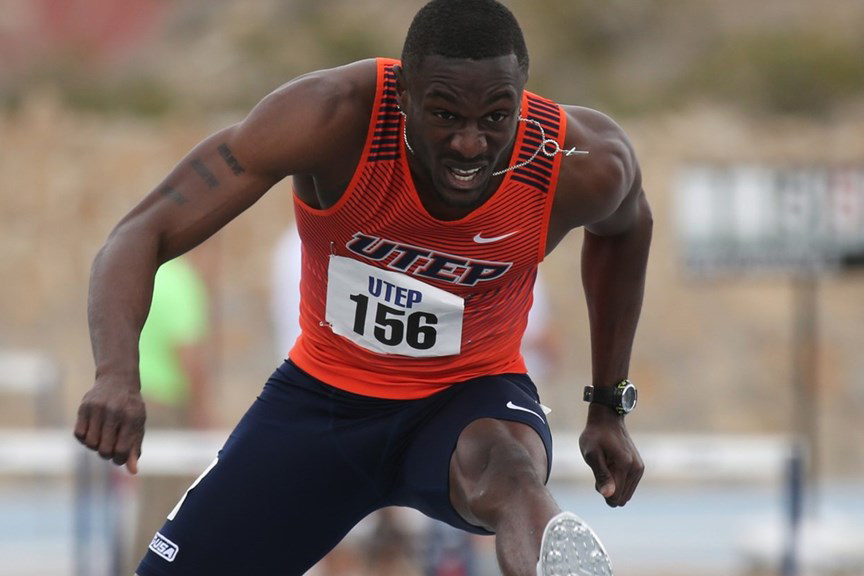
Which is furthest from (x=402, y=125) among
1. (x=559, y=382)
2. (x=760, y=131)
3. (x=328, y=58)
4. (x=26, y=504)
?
(x=328, y=58)

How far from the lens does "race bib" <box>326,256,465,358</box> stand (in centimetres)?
413

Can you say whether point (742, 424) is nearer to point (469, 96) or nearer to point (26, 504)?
point (26, 504)

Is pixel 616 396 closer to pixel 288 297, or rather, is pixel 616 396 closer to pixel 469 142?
pixel 469 142

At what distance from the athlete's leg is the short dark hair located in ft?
3.16

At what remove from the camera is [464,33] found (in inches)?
146

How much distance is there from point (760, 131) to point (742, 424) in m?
5.29

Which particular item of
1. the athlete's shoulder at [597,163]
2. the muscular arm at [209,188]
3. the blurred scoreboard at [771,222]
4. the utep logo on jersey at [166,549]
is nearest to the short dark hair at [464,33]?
the muscular arm at [209,188]

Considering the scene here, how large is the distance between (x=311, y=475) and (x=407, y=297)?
58 cm

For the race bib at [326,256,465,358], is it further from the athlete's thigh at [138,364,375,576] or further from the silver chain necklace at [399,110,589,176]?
the silver chain necklace at [399,110,589,176]

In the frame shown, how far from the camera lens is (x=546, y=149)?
4.05 metres

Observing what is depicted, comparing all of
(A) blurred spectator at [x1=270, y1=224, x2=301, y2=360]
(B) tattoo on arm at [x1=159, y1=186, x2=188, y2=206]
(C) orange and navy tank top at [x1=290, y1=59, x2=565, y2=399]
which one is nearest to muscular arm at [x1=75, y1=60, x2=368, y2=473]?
(B) tattoo on arm at [x1=159, y1=186, x2=188, y2=206]

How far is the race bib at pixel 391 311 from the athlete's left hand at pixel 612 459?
1.84 feet

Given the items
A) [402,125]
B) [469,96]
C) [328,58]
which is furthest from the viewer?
[328,58]

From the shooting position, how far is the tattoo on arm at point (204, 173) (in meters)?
3.78
